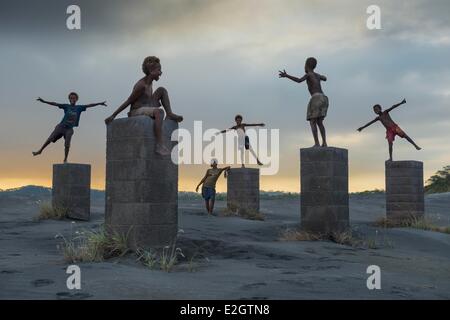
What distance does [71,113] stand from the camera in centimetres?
1406

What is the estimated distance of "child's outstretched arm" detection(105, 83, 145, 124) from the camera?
8.12 meters

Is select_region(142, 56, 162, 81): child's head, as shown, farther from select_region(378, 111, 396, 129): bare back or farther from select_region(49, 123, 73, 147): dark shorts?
select_region(378, 111, 396, 129): bare back

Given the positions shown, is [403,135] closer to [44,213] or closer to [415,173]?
[415,173]

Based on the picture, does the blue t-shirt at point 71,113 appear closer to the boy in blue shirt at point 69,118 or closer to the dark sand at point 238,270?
the boy in blue shirt at point 69,118

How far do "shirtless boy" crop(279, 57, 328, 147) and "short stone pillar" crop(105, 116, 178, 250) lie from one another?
14.3 feet

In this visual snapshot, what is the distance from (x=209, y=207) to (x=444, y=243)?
644 cm

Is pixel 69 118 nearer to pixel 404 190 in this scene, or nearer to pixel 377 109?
pixel 377 109

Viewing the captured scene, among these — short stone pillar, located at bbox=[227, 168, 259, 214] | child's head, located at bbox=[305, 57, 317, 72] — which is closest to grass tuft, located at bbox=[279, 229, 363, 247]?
child's head, located at bbox=[305, 57, 317, 72]

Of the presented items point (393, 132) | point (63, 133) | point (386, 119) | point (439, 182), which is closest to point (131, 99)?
point (63, 133)

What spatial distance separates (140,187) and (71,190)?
689 cm

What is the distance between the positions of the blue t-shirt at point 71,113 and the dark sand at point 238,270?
9.76ft

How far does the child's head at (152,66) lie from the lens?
26.7 feet

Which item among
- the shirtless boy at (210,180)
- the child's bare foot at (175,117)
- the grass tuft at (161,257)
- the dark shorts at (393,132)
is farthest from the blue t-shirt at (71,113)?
the dark shorts at (393,132)
